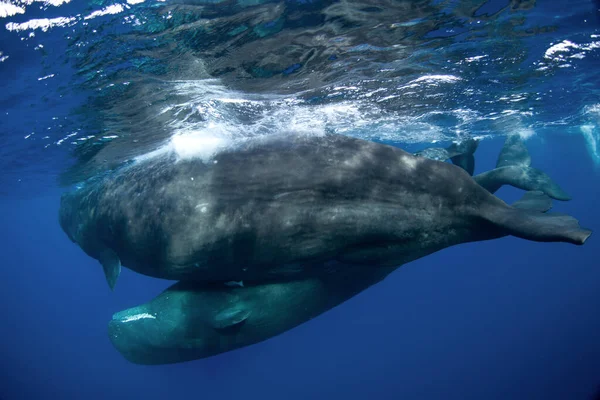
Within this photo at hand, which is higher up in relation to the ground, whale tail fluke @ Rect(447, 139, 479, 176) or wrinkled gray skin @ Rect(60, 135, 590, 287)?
wrinkled gray skin @ Rect(60, 135, 590, 287)

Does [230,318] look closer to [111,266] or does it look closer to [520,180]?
[111,266]

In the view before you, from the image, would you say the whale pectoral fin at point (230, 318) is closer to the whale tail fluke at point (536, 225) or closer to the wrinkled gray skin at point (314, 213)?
the wrinkled gray skin at point (314, 213)

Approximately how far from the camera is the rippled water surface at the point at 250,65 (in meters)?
7.35

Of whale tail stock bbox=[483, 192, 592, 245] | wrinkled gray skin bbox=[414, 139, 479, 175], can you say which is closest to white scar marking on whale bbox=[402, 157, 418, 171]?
whale tail stock bbox=[483, 192, 592, 245]

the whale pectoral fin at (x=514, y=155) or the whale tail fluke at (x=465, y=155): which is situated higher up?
the whale tail fluke at (x=465, y=155)

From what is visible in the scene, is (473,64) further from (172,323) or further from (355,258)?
(172,323)

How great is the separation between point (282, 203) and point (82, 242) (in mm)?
6346

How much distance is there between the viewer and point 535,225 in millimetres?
4172

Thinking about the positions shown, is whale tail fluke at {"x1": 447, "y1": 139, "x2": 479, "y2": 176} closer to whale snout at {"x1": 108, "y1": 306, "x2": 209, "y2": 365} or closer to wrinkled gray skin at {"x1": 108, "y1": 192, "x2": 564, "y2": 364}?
wrinkled gray skin at {"x1": 108, "y1": 192, "x2": 564, "y2": 364}

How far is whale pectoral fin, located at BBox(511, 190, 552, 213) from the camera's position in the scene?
5.12 metres

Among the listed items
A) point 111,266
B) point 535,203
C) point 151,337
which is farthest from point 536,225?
point 111,266

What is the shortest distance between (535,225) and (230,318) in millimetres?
Result: 4411

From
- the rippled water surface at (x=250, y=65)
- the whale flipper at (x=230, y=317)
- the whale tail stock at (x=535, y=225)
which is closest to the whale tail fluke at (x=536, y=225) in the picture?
the whale tail stock at (x=535, y=225)

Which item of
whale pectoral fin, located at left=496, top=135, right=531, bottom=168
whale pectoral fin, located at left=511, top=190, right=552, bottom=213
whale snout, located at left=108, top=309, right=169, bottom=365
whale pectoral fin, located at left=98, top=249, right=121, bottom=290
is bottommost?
whale snout, located at left=108, top=309, right=169, bottom=365
